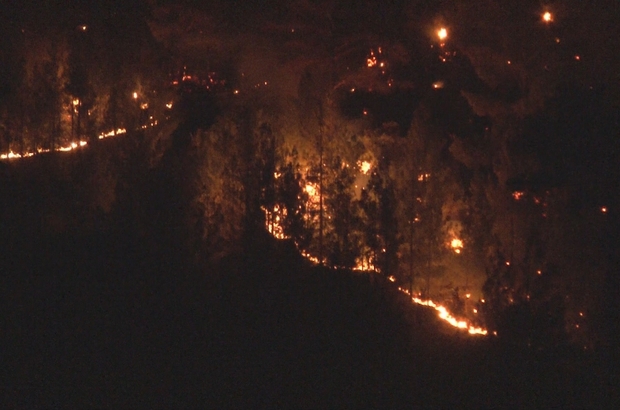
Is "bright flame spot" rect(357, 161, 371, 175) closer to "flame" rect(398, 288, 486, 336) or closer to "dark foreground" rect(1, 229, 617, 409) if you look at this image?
"dark foreground" rect(1, 229, 617, 409)

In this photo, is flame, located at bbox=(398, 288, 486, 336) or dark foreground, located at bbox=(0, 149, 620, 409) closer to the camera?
dark foreground, located at bbox=(0, 149, 620, 409)

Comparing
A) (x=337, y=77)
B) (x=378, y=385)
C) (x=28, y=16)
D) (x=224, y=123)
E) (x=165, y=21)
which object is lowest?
(x=378, y=385)

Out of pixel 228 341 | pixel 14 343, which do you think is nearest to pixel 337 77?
pixel 228 341

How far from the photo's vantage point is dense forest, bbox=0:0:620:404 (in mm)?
9695

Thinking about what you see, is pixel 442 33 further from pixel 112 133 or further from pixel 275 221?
pixel 112 133

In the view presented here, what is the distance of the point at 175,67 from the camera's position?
14180 millimetres

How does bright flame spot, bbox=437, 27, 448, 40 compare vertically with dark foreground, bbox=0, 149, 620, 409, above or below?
above

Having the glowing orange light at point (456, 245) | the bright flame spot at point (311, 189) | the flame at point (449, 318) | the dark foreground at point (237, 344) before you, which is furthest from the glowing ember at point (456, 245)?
the bright flame spot at point (311, 189)

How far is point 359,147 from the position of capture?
11766mm

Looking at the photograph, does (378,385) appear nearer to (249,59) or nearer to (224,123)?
(224,123)

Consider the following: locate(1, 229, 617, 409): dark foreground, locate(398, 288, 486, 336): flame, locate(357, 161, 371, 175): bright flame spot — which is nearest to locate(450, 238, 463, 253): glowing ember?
locate(398, 288, 486, 336): flame

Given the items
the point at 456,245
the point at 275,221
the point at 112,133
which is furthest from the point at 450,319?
the point at 112,133

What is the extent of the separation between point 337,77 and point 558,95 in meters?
4.43

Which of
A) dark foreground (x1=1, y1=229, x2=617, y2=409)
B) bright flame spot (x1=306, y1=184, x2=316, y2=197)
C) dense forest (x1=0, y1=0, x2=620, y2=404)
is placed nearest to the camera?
dark foreground (x1=1, y1=229, x2=617, y2=409)
